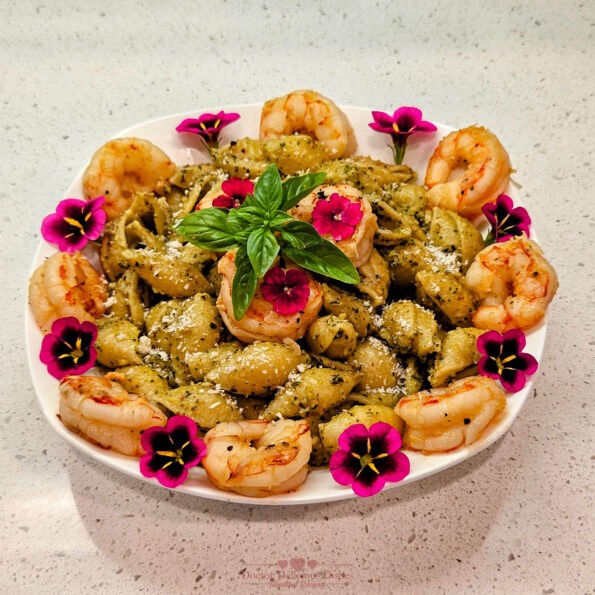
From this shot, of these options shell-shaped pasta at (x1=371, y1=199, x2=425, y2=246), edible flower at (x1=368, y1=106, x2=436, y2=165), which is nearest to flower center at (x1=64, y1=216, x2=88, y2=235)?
shell-shaped pasta at (x1=371, y1=199, x2=425, y2=246)

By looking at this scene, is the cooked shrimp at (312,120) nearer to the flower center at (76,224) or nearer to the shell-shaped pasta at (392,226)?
the shell-shaped pasta at (392,226)

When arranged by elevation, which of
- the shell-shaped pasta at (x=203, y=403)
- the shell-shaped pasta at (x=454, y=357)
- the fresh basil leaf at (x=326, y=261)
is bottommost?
the shell-shaped pasta at (x=203, y=403)

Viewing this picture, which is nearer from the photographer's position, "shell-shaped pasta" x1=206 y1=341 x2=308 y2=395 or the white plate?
the white plate

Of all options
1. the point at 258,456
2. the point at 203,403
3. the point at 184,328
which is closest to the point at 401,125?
the point at 184,328

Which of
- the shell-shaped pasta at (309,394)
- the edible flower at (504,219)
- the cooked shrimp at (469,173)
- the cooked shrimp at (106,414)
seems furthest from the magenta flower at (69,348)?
the edible flower at (504,219)

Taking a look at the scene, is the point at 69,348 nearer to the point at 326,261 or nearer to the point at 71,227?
the point at 71,227

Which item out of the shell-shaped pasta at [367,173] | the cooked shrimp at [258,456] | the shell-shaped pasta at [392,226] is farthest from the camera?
the shell-shaped pasta at [367,173]

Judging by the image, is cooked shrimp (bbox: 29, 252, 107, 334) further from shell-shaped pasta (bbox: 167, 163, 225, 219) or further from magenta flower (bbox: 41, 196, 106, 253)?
shell-shaped pasta (bbox: 167, 163, 225, 219)

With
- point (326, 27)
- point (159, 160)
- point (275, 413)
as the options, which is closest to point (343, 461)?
point (275, 413)
